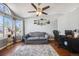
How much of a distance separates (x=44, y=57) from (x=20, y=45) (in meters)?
0.47

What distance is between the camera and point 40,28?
1.83 meters

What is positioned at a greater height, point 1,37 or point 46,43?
point 1,37

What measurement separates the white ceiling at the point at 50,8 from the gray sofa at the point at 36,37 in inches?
13.6

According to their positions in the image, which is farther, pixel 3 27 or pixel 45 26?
pixel 45 26

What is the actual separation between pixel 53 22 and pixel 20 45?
0.72 meters

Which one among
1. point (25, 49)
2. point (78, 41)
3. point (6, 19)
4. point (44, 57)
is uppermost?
point (6, 19)

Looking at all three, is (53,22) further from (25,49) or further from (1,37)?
(1,37)

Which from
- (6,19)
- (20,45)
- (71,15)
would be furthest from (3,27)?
(71,15)

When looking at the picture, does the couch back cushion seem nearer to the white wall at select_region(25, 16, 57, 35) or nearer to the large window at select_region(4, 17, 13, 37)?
the white wall at select_region(25, 16, 57, 35)

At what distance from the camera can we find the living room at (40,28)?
1742 mm

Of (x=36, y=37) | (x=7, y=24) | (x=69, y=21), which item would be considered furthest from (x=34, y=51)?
(x=69, y=21)

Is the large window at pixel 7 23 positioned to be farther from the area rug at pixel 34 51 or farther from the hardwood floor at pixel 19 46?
the area rug at pixel 34 51

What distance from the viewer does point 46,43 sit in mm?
1818

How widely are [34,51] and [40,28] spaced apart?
0.42 meters
